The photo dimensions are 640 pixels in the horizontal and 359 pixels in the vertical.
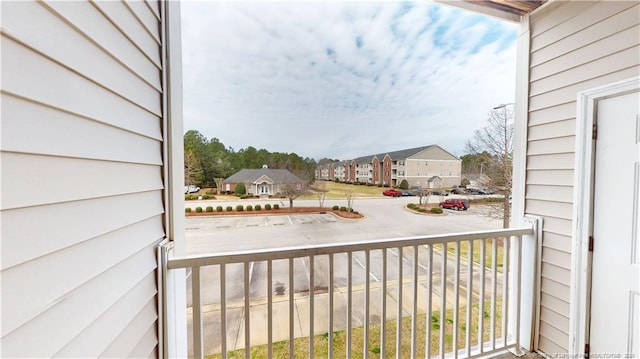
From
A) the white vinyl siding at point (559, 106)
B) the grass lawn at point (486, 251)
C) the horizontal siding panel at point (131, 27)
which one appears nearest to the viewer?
the horizontal siding panel at point (131, 27)

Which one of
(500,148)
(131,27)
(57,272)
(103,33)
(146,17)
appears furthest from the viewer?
(500,148)

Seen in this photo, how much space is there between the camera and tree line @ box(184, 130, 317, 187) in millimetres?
1467

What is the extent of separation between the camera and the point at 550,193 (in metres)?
1.89

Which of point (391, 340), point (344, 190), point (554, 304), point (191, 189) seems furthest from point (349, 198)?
point (554, 304)

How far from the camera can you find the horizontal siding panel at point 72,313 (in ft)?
1.85

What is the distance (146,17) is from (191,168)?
751 mm

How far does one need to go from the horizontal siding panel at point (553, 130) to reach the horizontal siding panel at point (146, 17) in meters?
2.64

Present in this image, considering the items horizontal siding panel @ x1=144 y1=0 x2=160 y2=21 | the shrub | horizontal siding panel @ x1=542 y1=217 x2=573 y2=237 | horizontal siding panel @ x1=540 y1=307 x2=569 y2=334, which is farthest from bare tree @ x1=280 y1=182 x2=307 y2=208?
horizontal siding panel @ x1=540 y1=307 x2=569 y2=334

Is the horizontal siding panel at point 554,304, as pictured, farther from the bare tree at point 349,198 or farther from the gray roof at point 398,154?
the bare tree at point 349,198

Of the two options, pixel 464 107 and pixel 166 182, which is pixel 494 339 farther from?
pixel 166 182

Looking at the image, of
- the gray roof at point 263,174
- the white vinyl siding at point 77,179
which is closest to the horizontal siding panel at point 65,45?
the white vinyl siding at point 77,179

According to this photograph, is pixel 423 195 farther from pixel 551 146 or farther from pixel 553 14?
pixel 553 14

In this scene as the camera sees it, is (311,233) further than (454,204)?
No

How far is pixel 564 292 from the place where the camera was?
1.84 meters
